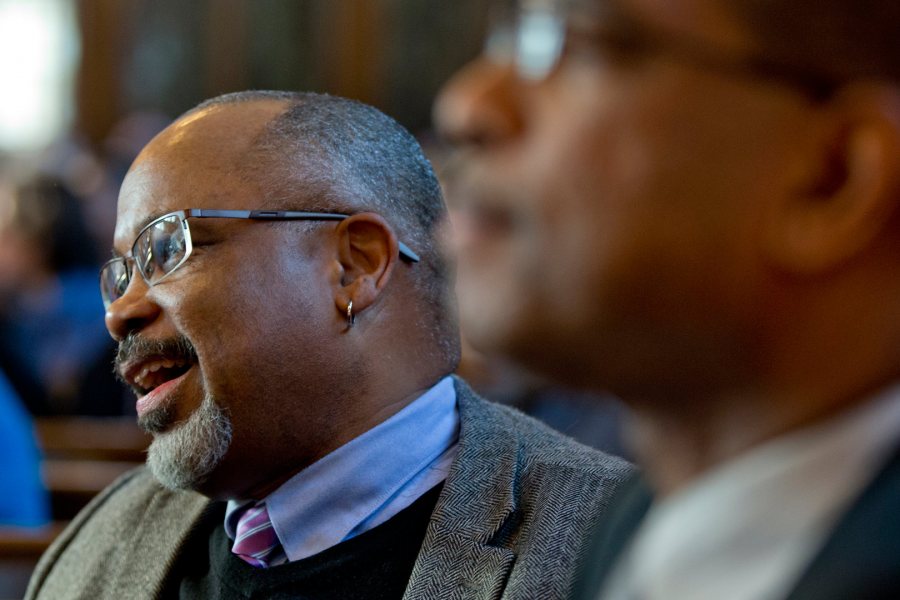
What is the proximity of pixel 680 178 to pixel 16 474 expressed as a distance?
2.87 meters

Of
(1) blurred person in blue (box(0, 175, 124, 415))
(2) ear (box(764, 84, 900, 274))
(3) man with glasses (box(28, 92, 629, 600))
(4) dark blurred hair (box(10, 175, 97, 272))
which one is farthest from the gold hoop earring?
(4) dark blurred hair (box(10, 175, 97, 272))

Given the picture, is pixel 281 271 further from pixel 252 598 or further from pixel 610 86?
pixel 610 86

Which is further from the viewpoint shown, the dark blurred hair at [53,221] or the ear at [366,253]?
the dark blurred hair at [53,221]

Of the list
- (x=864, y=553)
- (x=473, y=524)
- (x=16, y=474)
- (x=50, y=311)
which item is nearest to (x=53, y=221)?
(x=50, y=311)

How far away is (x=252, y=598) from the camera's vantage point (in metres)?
1.70

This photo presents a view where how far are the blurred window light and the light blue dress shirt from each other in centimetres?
924

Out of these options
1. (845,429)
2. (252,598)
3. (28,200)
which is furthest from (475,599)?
(28,200)

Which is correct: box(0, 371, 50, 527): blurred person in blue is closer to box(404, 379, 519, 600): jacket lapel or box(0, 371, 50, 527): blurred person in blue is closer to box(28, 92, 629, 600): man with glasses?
box(28, 92, 629, 600): man with glasses

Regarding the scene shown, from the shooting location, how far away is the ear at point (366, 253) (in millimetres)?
1767

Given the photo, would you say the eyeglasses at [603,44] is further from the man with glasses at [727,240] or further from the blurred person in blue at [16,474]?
the blurred person in blue at [16,474]

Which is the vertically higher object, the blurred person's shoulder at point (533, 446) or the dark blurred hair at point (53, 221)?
the blurred person's shoulder at point (533, 446)

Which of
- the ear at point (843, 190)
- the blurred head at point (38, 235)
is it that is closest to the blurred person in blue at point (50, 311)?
the blurred head at point (38, 235)

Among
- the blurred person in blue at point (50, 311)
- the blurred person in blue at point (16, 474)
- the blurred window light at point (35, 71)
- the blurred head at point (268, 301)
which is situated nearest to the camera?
the blurred head at point (268, 301)

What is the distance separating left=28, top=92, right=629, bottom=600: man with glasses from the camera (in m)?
1.67
